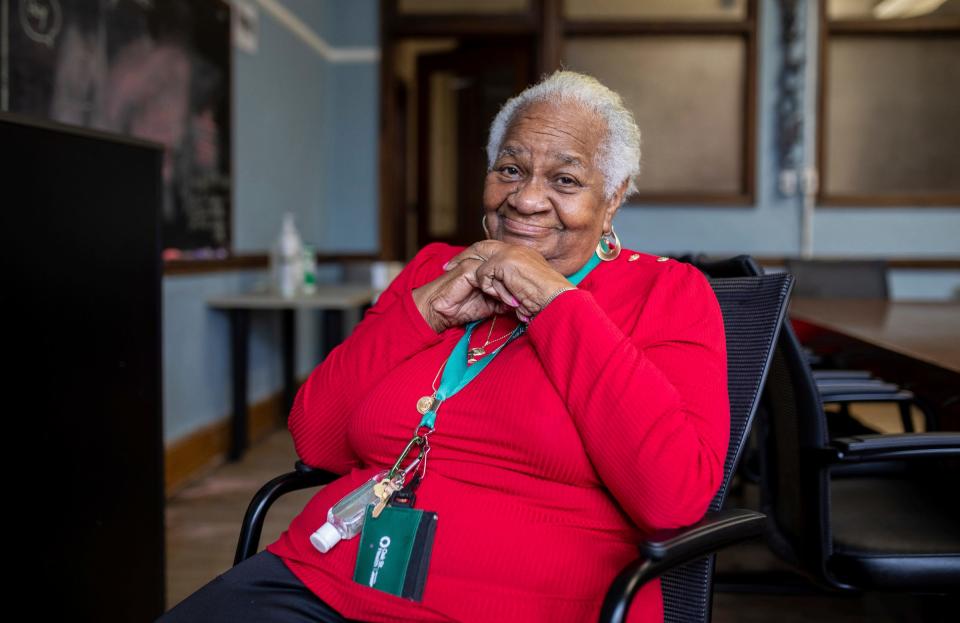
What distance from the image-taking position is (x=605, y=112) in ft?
4.70

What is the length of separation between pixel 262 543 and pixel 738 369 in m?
1.92

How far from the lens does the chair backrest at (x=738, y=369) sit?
1.22 m

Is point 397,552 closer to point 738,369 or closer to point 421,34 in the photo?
point 738,369

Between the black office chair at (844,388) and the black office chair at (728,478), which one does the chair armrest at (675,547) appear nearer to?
Result: the black office chair at (728,478)

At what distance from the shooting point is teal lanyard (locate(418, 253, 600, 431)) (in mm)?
1297

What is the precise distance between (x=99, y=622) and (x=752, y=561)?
6.05 feet

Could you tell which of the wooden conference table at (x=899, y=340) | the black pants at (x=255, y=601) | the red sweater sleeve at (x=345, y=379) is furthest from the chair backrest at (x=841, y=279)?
the black pants at (x=255, y=601)

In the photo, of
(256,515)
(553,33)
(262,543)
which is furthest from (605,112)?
(553,33)

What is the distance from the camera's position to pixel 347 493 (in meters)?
1.32

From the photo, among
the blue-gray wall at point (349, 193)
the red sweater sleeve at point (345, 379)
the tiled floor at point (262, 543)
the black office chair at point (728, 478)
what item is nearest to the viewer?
the black office chair at point (728, 478)

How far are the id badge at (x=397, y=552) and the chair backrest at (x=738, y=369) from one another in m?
0.36

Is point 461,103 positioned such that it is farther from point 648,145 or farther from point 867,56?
point 867,56

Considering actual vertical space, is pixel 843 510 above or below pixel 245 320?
below

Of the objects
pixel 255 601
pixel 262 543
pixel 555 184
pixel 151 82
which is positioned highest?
pixel 151 82
